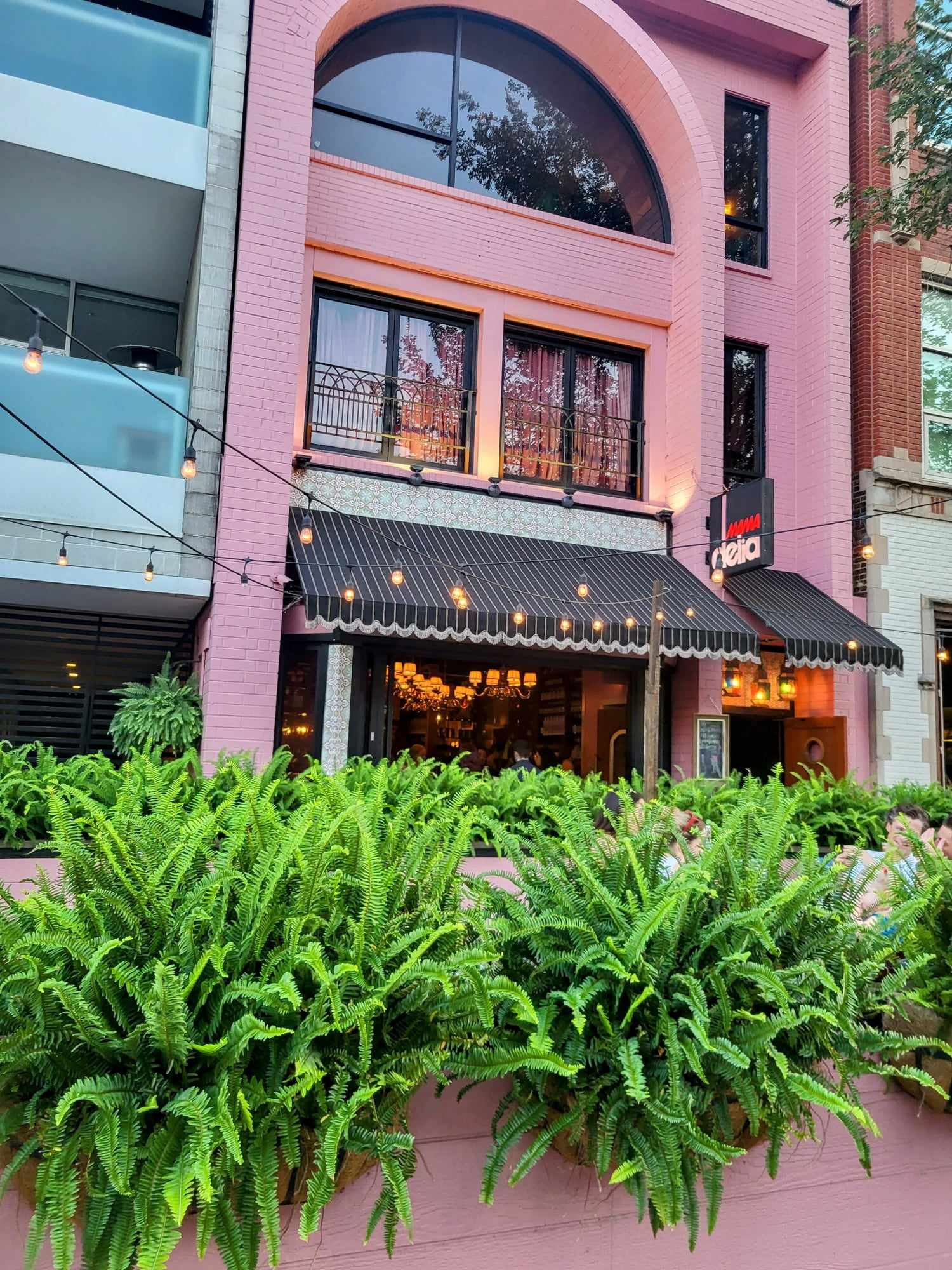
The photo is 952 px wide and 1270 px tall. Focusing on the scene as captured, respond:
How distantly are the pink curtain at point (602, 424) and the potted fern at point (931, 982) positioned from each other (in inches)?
370

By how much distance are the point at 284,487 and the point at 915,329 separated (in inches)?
350

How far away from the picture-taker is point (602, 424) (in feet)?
39.1

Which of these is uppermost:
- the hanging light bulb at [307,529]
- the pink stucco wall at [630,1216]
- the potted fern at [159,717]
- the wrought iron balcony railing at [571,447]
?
the wrought iron balcony railing at [571,447]

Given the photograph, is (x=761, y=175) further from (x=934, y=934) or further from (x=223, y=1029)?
(x=223, y=1029)

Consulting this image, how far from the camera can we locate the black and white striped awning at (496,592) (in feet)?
28.7

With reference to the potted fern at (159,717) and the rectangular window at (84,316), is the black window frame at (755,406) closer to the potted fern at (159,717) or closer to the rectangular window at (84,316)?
the rectangular window at (84,316)

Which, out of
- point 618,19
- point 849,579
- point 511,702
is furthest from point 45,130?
point 849,579

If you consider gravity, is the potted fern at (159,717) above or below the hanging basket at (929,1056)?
above

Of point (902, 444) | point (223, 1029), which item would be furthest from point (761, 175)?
point (223, 1029)

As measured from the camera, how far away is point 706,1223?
2.29 m

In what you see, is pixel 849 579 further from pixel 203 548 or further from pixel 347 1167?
pixel 347 1167

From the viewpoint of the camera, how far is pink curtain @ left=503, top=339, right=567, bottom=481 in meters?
11.4

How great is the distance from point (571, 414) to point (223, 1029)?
10689mm

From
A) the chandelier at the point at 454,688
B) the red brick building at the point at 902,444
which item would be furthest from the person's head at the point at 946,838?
the chandelier at the point at 454,688
